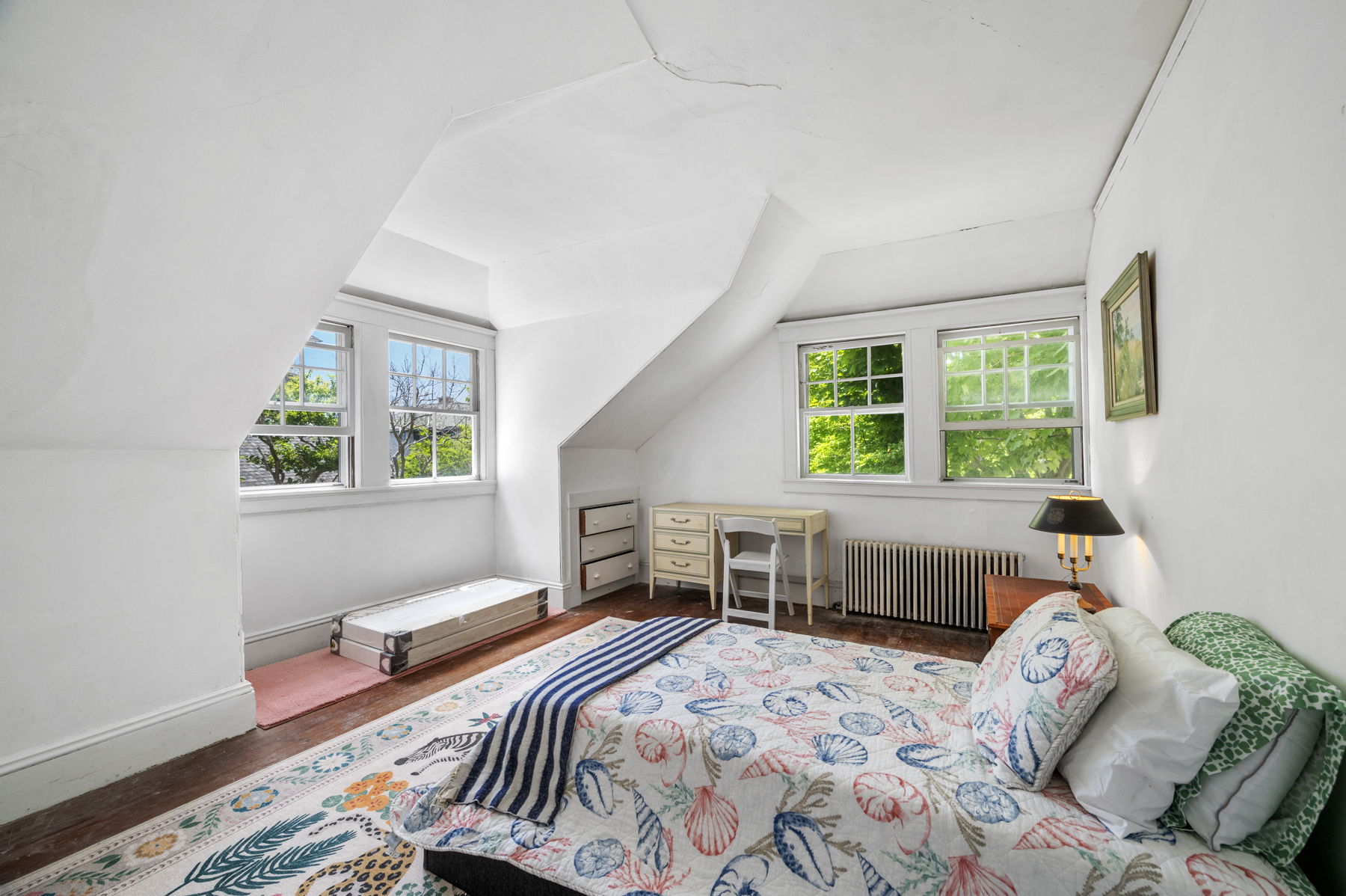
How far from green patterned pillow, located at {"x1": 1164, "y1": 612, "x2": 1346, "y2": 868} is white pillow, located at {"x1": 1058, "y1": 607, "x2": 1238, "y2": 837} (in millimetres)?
32

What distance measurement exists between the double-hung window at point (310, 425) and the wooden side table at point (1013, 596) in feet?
12.7

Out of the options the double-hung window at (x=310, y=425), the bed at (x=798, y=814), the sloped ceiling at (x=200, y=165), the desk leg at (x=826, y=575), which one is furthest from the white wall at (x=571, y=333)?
the bed at (x=798, y=814)

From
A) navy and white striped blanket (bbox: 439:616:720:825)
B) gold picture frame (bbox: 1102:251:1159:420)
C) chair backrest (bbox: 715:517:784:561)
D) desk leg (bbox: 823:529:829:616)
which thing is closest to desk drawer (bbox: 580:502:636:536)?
chair backrest (bbox: 715:517:784:561)

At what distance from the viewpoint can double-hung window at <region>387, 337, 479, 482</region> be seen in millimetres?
4234

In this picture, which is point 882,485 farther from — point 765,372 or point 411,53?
point 411,53

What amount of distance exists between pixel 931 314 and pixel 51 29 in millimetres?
4371

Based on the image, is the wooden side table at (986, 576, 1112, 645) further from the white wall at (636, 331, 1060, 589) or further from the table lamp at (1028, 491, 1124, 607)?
the white wall at (636, 331, 1060, 589)

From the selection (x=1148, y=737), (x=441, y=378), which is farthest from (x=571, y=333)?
(x=1148, y=737)

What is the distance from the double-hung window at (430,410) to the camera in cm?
423

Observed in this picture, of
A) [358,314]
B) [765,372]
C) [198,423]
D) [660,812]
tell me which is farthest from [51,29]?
[765,372]

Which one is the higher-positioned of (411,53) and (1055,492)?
(411,53)

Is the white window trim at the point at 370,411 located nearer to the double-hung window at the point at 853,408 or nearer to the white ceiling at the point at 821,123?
the white ceiling at the point at 821,123

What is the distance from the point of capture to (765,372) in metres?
4.85

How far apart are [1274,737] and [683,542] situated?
373 centimetres
